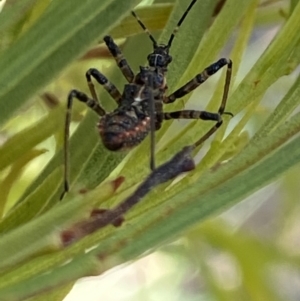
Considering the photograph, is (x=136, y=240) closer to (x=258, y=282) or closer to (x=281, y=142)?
(x=281, y=142)

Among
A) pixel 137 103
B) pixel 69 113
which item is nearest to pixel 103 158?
pixel 69 113

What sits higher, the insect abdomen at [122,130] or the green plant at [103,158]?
the green plant at [103,158]

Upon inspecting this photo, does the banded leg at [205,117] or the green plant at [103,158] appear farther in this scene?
the banded leg at [205,117]

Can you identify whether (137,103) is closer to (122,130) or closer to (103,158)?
(122,130)

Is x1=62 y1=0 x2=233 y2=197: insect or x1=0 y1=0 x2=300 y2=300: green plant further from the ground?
x1=0 y1=0 x2=300 y2=300: green plant

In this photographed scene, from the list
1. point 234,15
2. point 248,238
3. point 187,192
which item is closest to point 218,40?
point 234,15

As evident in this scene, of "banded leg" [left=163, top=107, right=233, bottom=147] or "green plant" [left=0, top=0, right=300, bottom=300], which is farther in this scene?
"banded leg" [left=163, top=107, right=233, bottom=147]
